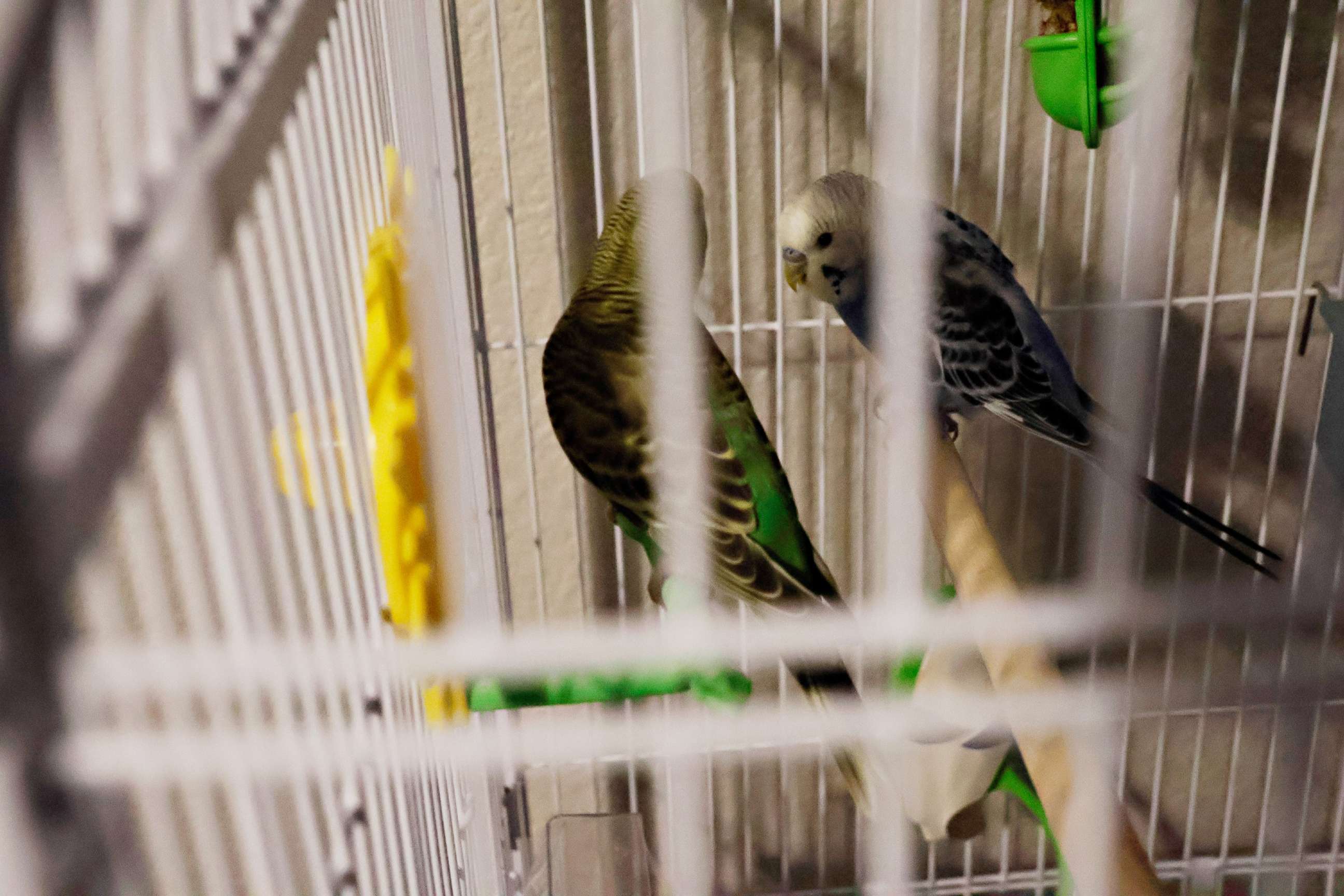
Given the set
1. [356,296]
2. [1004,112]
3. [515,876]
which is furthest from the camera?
[515,876]

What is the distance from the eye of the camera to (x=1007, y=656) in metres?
0.51

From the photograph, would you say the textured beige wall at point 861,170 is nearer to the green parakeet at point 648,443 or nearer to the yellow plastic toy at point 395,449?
the green parakeet at point 648,443

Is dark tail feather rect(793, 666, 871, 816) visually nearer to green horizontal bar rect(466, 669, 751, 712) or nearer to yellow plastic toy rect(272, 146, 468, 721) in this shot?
green horizontal bar rect(466, 669, 751, 712)

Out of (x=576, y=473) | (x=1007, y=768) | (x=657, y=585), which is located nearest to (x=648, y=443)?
(x=657, y=585)

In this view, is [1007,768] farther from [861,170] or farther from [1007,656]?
[861,170]

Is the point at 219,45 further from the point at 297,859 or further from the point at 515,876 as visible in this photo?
the point at 515,876

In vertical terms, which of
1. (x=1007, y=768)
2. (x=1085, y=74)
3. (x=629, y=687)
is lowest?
(x=1007, y=768)

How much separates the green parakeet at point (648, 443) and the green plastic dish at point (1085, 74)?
0.30 m

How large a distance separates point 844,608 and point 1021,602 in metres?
0.13

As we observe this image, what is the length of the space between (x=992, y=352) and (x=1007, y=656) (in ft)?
0.80

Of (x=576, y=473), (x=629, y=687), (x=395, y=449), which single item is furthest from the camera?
(x=576, y=473)

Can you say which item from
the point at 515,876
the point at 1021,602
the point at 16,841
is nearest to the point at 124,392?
the point at 16,841

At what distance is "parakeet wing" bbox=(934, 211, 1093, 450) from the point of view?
66 centimetres

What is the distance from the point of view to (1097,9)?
678 millimetres
